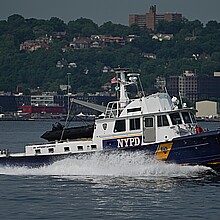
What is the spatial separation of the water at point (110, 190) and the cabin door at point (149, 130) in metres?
0.80

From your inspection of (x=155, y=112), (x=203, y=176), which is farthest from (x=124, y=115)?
(x=203, y=176)

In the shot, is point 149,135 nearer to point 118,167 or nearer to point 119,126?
point 119,126

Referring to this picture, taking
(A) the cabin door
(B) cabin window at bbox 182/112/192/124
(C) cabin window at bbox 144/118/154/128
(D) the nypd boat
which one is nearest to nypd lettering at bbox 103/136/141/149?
(D) the nypd boat

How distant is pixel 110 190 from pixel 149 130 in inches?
149

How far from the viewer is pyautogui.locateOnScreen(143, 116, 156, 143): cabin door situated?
41.9 metres

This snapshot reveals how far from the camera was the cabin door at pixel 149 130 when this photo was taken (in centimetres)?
4188

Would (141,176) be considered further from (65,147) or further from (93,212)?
(93,212)

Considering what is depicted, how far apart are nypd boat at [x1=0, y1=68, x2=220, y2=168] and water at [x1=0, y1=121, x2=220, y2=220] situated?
0.42 metres

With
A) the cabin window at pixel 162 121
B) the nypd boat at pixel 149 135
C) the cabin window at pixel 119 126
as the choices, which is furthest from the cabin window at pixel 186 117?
the cabin window at pixel 119 126

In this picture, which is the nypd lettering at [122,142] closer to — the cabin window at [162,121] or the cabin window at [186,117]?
the cabin window at [162,121]

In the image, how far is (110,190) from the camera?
3934cm

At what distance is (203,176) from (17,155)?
8351 millimetres

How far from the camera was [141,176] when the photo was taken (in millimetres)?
42500

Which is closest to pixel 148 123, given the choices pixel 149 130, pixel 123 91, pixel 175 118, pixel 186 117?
pixel 149 130
